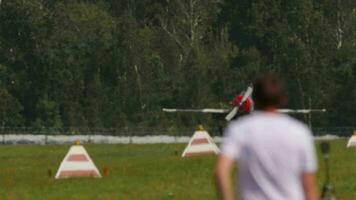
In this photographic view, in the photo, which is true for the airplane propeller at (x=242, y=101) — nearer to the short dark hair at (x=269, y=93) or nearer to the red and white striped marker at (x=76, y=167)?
the red and white striped marker at (x=76, y=167)

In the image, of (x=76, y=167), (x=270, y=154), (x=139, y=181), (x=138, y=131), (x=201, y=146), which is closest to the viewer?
(x=270, y=154)

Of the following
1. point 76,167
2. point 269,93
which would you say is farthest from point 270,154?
point 76,167

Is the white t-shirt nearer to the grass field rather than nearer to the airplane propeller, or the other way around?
the grass field

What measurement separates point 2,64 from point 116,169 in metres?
72.3

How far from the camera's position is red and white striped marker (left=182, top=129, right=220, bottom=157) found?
117 ft

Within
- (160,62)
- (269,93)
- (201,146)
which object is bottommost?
(160,62)

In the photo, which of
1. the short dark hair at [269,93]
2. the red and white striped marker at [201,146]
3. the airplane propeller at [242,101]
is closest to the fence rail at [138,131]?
the airplane propeller at [242,101]

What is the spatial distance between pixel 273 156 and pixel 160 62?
100135mm

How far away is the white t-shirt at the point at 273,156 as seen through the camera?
8.95 meters

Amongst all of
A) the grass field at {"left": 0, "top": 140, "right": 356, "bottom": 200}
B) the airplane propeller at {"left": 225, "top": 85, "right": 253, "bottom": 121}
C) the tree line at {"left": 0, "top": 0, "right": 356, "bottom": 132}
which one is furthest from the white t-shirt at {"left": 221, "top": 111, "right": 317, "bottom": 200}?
the tree line at {"left": 0, "top": 0, "right": 356, "bottom": 132}

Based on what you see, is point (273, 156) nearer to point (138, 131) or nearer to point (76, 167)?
point (76, 167)

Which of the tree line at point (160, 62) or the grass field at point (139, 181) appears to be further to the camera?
the tree line at point (160, 62)

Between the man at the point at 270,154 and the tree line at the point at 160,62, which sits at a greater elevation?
the man at the point at 270,154

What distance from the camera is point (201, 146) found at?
35844 millimetres
